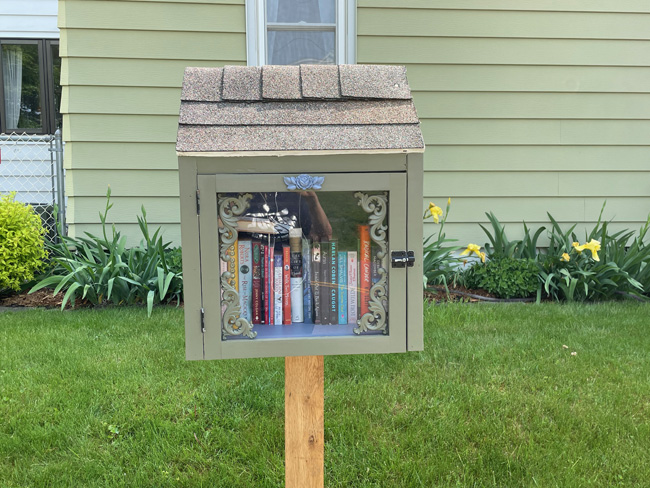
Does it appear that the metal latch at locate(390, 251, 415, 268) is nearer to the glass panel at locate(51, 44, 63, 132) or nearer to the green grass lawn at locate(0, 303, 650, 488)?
the green grass lawn at locate(0, 303, 650, 488)

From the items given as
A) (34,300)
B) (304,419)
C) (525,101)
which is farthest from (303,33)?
(304,419)

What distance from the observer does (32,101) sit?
650 centimetres

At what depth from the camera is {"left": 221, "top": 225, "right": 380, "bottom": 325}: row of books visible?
54.9 inches

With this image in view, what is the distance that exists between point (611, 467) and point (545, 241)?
9.96 ft

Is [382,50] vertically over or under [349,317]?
over

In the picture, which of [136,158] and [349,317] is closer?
[349,317]

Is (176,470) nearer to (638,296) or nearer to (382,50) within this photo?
(382,50)

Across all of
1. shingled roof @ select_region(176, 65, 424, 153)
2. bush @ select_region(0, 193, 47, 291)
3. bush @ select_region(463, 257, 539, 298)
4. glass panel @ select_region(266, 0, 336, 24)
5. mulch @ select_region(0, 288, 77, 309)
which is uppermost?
glass panel @ select_region(266, 0, 336, 24)

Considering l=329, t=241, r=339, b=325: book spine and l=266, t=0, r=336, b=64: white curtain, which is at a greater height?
l=266, t=0, r=336, b=64: white curtain

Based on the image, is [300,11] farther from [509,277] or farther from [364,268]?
[364,268]

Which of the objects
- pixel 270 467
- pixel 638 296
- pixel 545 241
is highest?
pixel 545 241

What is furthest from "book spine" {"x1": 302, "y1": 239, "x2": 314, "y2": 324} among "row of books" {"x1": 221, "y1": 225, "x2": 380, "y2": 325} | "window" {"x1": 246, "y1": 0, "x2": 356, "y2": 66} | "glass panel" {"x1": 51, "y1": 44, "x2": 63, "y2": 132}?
"glass panel" {"x1": 51, "y1": 44, "x2": 63, "y2": 132}

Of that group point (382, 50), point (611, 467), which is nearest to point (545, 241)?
point (382, 50)

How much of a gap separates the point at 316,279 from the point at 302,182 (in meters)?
0.27
